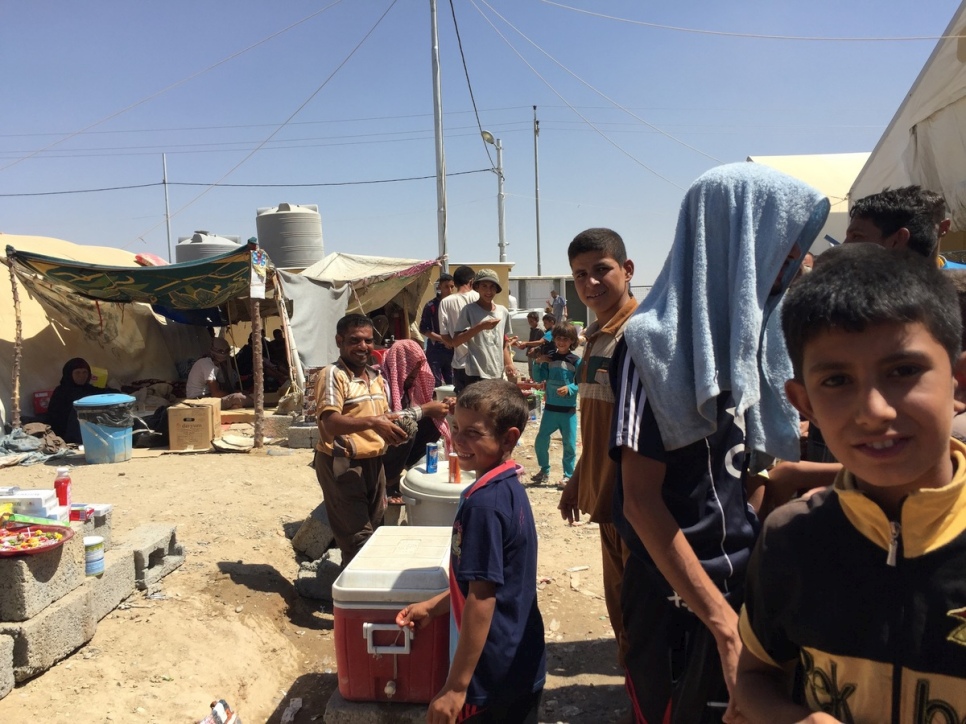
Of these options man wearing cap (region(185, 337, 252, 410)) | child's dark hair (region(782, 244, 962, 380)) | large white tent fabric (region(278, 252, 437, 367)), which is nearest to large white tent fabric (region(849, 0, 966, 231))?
child's dark hair (region(782, 244, 962, 380))

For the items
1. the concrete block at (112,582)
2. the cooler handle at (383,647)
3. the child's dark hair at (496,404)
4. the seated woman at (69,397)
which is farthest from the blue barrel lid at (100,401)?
the child's dark hair at (496,404)

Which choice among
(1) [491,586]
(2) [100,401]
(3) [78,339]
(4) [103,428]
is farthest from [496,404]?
(3) [78,339]

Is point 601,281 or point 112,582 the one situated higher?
point 601,281

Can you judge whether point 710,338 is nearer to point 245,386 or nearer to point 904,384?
point 904,384

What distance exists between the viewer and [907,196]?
2.68m

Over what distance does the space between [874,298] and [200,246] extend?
16548 millimetres

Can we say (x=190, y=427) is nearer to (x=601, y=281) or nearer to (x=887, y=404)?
(x=601, y=281)

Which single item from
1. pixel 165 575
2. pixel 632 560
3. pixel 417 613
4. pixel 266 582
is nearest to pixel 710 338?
pixel 632 560

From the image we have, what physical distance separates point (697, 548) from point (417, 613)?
1228mm

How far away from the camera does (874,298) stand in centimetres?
93

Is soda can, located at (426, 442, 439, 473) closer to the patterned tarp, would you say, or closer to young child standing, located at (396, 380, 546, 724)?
young child standing, located at (396, 380, 546, 724)

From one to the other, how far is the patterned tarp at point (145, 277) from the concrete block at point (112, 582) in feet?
18.1

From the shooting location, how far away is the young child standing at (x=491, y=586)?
75.9 inches

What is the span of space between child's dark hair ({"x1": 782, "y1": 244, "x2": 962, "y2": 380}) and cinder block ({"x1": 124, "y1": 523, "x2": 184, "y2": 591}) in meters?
4.30
